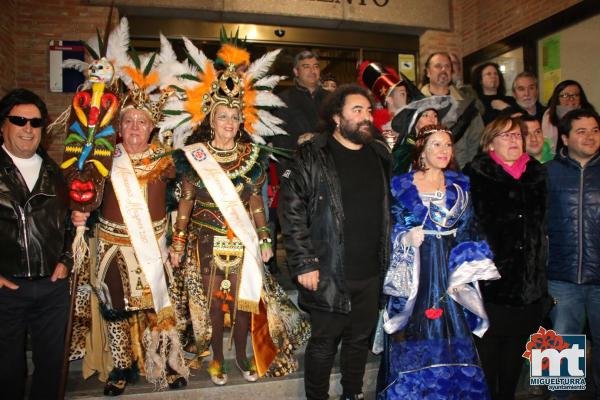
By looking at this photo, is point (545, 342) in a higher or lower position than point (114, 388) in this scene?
higher

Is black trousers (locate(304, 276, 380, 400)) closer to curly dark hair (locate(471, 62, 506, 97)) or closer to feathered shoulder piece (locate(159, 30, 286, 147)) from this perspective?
feathered shoulder piece (locate(159, 30, 286, 147))

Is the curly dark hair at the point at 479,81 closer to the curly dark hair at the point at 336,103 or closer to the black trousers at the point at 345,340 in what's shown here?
the curly dark hair at the point at 336,103

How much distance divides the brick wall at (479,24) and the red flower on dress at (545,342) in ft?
18.7

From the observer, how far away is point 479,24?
27.5ft

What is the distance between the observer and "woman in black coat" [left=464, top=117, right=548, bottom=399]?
316 centimetres

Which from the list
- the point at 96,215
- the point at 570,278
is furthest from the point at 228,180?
the point at 570,278

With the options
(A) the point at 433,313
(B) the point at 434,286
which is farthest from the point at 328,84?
(A) the point at 433,313

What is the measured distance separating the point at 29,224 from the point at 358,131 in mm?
2206

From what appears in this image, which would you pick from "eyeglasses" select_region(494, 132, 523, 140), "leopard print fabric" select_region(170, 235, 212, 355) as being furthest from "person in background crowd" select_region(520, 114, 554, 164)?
"leopard print fabric" select_region(170, 235, 212, 355)

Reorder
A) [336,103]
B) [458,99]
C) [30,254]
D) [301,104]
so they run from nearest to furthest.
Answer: [30,254] → [336,103] → [458,99] → [301,104]

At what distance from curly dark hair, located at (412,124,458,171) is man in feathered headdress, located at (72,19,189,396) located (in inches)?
73.4

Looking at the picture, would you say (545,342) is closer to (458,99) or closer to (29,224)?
(458,99)

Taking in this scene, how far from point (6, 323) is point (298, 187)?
200 centimetres

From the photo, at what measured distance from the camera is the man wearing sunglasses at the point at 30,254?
2.78 m
